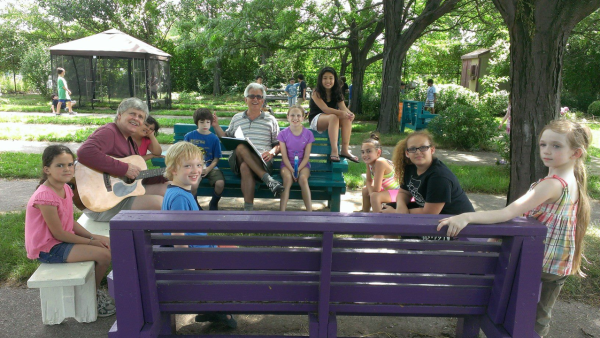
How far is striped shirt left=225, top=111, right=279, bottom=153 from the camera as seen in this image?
18.0ft

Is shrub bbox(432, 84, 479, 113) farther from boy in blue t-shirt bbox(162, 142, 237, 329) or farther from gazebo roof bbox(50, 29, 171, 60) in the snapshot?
boy in blue t-shirt bbox(162, 142, 237, 329)

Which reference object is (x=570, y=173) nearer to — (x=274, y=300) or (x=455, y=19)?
(x=274, y=300)

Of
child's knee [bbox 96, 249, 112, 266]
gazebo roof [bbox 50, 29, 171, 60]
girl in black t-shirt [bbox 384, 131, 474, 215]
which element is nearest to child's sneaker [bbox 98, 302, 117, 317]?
child's knee [bbox 96, 249, 112, 266]

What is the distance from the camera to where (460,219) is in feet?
6.61

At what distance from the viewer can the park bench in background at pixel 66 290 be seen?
112 inches

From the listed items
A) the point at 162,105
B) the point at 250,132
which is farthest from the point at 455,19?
the point at 250,132

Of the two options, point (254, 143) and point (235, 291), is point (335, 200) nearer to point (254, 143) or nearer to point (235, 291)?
point (254, 143)

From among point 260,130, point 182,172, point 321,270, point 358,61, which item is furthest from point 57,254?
point 358,61

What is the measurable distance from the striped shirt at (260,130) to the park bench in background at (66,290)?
2.70 meters

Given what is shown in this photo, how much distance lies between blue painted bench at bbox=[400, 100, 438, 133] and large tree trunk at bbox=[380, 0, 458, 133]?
19.2 inches

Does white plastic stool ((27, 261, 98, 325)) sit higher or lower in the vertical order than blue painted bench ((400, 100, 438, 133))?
lower

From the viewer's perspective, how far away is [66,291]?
298 cm

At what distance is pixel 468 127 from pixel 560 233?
8.27 meters

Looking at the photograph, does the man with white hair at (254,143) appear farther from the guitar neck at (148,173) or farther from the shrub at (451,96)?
the shrub at (451,96)
